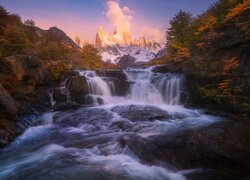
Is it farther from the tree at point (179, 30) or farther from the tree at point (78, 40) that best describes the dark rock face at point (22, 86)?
the tree at point (78, 40)

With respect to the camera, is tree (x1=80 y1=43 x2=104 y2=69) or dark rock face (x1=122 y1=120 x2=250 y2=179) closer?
dark rock face (x1=122 y1=120 x2=250 y2=179)

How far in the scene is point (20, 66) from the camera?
15.7m

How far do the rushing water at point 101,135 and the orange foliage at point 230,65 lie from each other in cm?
339

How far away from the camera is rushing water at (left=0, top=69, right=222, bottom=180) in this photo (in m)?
6.97

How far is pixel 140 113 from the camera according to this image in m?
13.3

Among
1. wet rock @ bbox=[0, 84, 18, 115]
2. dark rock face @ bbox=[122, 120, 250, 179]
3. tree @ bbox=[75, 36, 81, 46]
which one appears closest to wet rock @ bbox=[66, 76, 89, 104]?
wet rock @ bbox=[0, 84, 18, 115]

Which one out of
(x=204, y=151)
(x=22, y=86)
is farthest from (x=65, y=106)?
(x=204, y=151)

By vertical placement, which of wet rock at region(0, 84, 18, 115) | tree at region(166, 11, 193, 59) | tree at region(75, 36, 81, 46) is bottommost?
wet rock at region(0, 84, 18, 115)

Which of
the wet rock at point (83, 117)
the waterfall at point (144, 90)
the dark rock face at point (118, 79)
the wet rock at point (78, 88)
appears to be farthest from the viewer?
the dark rock face at point (118, 79)

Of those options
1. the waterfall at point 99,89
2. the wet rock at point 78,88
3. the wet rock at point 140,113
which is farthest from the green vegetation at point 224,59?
the wet rock at point 78,88

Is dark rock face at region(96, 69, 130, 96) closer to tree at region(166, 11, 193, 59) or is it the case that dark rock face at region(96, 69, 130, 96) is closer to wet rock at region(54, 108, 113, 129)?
wet rock at region(54, 108, 113, 129)

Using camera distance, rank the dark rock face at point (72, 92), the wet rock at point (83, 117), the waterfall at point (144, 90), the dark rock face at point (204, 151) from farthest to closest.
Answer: the waterfall at point (144, 90), the dark rock face at point (72, 92), the wet rock at point (83, 117), the dark rock face at point (204, 151)

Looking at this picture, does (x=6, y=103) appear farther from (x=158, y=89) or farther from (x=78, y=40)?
(x=78, y=40)

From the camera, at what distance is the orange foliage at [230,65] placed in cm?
1509
